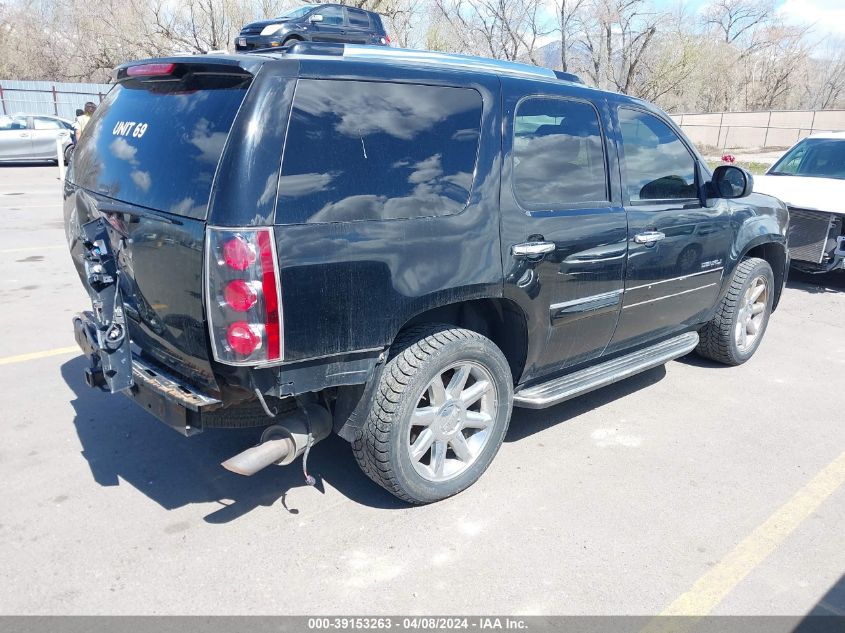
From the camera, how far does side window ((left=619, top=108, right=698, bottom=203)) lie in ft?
13.9

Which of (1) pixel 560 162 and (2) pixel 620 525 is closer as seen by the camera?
(2) pixel 620 525

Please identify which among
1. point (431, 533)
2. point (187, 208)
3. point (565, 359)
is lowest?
point (431, 533)

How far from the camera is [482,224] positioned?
3.33 metres

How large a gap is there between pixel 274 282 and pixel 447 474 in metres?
1.44

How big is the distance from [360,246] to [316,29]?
3.02 metres

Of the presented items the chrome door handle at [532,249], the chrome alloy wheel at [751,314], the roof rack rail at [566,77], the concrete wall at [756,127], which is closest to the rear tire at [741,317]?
the chrome alloy wheel at [751,314]

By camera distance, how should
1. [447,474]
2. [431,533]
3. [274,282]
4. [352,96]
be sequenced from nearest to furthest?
1. [274,282]
2. [352,96]
3. [431,533]
4. [447,474]

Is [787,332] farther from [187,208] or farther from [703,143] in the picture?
[703,143]

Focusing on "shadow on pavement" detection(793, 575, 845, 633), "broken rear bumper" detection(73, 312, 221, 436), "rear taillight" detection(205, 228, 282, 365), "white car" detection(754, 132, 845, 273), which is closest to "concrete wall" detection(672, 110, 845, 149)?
"white car" detection(754, 132, 845, 273)

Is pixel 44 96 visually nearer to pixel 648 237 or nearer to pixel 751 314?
pixel 751 314

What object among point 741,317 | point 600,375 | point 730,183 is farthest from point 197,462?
point 741,317

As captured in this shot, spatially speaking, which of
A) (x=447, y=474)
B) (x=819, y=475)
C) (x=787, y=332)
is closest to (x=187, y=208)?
(x=447, y=474)

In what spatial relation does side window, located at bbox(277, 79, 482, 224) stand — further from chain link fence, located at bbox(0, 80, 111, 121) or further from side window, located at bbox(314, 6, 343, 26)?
chain link fence, located at bbox(0, 80, 111, 121)

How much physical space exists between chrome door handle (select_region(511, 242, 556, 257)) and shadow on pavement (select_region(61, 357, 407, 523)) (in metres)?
1.39
